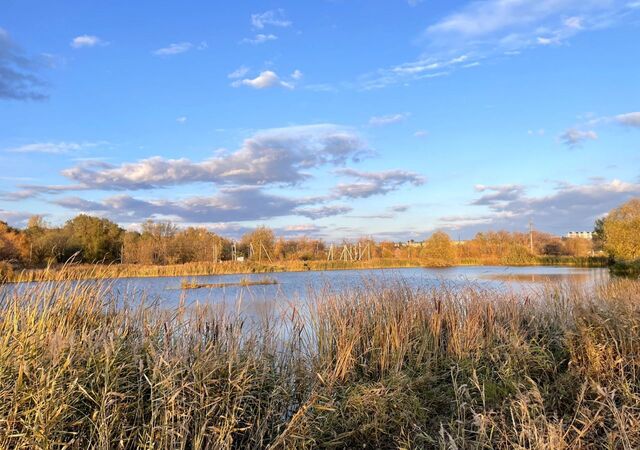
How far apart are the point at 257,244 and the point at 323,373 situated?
58.1 metres

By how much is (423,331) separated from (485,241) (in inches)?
2690

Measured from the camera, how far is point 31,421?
313cm

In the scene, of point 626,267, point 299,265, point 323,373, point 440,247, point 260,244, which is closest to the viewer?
point 323,373

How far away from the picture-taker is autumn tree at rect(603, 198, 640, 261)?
38.9 m

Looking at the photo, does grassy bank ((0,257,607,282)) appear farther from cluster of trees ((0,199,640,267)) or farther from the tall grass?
the tall grass

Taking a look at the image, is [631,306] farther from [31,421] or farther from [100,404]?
[31,421]

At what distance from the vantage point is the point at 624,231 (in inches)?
1555

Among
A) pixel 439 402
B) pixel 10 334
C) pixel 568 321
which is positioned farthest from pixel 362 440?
pixel 568 321

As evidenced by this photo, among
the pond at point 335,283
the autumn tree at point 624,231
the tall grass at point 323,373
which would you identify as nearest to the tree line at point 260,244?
the autumn tree at point 624,231

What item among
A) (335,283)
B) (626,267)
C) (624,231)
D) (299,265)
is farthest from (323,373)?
(624,231)

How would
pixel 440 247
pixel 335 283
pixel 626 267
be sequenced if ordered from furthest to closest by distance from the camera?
pixel 440 247 < pixel 626 267 < pixel 335 283

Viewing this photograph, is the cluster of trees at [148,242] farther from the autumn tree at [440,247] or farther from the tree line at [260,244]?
the autumn tree at [440,247]

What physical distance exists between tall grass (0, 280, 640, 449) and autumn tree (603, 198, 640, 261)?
38.0 m

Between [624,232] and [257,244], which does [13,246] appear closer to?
[257,244]
